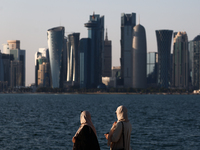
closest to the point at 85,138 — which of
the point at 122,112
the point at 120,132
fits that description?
the point at 120,132

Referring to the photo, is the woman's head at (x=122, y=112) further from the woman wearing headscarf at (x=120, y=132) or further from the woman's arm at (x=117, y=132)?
the woman's arm at (x=117, y=132)

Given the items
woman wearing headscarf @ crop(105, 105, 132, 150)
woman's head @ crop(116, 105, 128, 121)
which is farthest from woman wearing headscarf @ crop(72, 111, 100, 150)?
woman's head @ crop(116, 105, 128, 121)

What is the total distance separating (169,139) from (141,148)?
24.4 ft

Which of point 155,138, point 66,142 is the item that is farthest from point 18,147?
point 155,138

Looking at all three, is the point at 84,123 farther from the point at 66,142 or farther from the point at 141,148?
the point at 66,142

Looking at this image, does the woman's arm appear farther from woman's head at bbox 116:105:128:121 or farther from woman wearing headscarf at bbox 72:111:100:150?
woman wearing headscarf at bbox 72:111:100:150

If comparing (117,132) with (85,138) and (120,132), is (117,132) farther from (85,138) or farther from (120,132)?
(85,138)

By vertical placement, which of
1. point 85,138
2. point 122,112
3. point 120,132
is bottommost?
point 85,138

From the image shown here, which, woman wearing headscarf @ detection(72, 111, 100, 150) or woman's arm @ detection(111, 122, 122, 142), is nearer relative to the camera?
woman wearing headscarf @ detection(72, 111, 100, 150)

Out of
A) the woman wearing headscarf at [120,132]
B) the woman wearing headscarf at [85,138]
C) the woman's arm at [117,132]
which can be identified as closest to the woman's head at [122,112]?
the woman wearing headscarf at [120,132]

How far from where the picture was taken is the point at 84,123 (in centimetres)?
1395

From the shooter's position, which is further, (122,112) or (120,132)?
(120,132)

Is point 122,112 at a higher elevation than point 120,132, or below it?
higher

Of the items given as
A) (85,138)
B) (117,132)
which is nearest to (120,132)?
(117,132)
